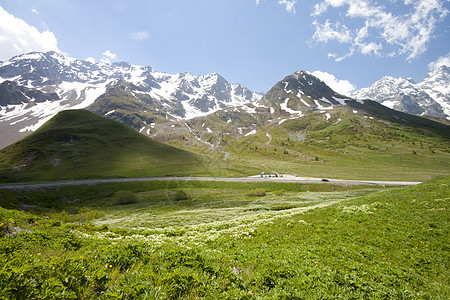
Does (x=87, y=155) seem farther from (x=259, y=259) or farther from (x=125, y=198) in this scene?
(x=259, y=259)

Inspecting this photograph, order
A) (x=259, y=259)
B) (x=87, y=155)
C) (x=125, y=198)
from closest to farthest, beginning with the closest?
(x=259, y=259) < (x=125, y=198) < (x=87, y=155)

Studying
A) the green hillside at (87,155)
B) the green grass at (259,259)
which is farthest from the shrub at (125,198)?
the green hillside at (87,155)

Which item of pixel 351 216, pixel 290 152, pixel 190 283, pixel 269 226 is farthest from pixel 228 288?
pixel 290 152

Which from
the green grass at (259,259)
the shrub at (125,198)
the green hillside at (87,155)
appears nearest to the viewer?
the green grass at (259,259)

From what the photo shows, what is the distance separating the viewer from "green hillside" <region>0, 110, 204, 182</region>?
314 feet

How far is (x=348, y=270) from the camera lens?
9992 millimetres

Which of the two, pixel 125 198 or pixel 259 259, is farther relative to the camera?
pixel 125 198

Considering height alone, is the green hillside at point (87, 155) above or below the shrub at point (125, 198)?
above

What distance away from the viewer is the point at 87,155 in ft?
383

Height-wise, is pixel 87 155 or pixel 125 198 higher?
pixel 87 155

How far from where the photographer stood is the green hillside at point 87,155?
95.6m

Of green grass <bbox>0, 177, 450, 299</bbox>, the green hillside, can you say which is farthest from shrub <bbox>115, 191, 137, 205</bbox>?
the green hillside

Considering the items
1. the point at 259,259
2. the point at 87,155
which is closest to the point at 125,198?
the point at 259,259

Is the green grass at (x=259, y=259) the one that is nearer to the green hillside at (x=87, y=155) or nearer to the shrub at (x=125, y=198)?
the shrub at (x=125, y=198)
